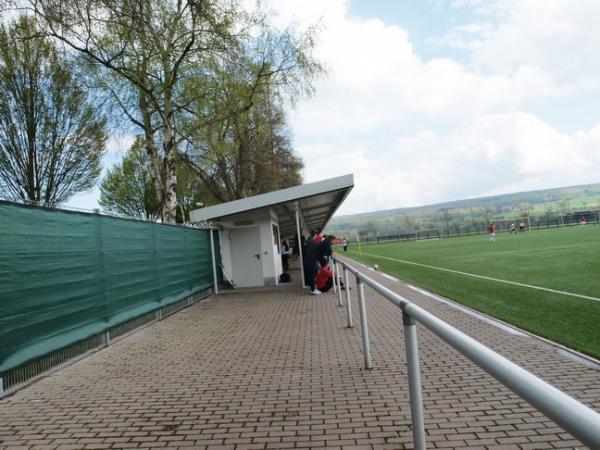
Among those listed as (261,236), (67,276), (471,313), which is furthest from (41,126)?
(471,313)

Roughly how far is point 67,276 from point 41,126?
44.1ft

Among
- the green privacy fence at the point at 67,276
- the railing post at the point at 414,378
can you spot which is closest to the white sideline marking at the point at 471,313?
the railing post at the point at 414,378

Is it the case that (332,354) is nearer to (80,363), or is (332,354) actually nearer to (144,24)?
(80,363)

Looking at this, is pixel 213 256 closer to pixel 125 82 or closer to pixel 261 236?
pixel 261 236

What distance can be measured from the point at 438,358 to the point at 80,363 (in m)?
4.93

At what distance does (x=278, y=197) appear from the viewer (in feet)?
47.8

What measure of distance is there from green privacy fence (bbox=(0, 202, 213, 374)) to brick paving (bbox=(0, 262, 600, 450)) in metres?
0.55

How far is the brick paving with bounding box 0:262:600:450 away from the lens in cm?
368

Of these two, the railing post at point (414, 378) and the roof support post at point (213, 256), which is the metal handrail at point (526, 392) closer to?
the railing post at point (414, 378)

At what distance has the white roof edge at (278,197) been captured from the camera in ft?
45.7

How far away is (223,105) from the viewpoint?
16578 millimetres

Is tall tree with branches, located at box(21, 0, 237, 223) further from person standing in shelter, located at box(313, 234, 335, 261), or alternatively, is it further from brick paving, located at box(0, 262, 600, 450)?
brick paving, located at box(0, 262, 600, 450)

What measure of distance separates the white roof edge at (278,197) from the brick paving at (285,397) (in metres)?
6.71

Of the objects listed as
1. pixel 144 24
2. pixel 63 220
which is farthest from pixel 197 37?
pixel 63 220
